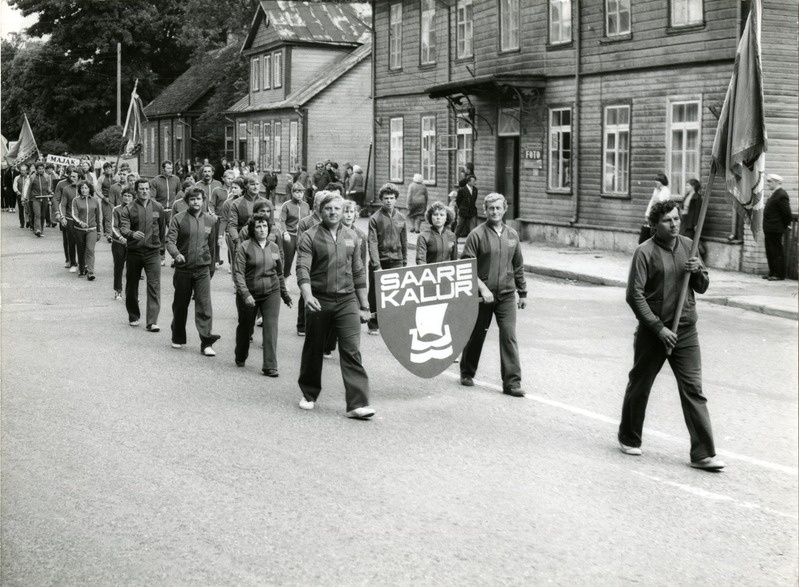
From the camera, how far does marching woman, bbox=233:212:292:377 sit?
11617mm

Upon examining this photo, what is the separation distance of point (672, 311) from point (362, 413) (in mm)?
2725

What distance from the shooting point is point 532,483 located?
24.4ft

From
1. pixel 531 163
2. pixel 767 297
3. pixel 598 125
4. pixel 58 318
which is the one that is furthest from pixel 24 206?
pixel 767 297

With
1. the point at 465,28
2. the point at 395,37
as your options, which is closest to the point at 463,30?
the point at 465,28

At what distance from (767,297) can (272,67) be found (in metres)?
37.4

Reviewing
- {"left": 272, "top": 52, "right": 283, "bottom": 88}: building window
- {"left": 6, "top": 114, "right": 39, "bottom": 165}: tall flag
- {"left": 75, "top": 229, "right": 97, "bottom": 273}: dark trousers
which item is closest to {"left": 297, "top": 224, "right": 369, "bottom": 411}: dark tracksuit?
{"left": 75, "top": 229, "right": 97, "bottom": 273}: dark trousers

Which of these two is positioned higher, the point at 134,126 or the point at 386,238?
the point at 134,126

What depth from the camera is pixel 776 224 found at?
787 inches

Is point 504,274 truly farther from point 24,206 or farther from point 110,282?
point 24,206

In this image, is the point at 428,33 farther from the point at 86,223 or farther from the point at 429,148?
the point at 86,223

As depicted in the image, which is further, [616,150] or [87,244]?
[616,150]

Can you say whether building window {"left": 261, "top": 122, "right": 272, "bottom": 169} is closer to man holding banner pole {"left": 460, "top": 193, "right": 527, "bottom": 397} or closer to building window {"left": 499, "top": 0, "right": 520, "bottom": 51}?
building window {"left": 499, "top": 0, "right": 520, "bottom": 51}

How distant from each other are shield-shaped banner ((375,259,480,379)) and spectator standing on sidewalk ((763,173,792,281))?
11058mm

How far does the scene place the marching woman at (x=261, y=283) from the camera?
38.1ft
